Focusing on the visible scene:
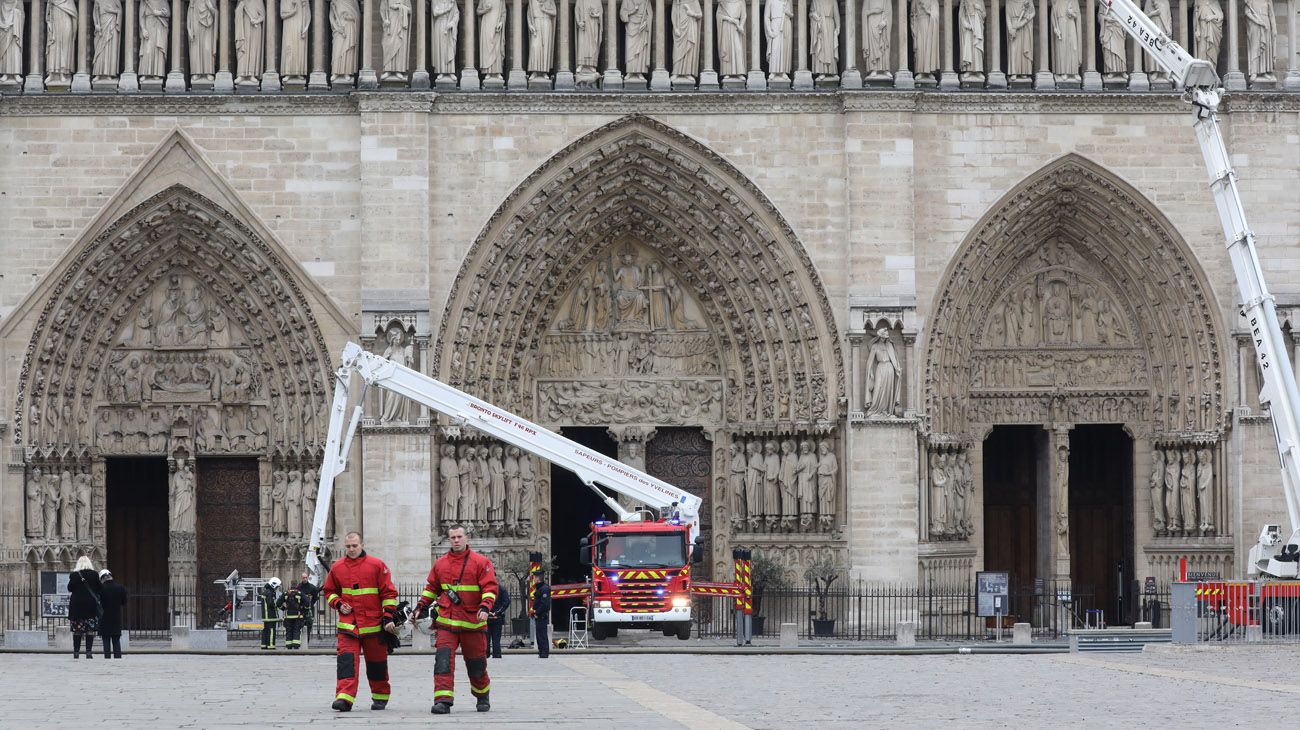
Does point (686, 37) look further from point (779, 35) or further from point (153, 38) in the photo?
point (153, 38)

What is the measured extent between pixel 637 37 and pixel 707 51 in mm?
1068

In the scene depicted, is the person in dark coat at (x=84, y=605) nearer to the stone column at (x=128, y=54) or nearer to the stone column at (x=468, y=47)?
the stone column at (x=128, y=54)

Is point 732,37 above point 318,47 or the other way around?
above

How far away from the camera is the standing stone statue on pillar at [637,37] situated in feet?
107

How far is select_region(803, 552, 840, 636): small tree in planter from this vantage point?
31.8 metres

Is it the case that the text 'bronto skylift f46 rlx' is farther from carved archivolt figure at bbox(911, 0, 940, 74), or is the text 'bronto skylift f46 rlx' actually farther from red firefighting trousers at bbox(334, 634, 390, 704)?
red firefighting trousers at bbox(334, 634, 390, 704)

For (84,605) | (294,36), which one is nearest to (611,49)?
(294,36)

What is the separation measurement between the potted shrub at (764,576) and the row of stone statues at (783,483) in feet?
1.77

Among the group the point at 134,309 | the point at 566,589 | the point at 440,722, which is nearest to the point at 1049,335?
the point at 566,589

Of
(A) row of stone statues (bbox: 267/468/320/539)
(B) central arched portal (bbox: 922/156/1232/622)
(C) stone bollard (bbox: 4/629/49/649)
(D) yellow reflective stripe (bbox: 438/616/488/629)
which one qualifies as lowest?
(C) stone bollard (bbox: 4/629/49/649)

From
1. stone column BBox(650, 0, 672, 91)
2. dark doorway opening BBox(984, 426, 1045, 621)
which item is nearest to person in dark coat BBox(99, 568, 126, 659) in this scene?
stone column BBox(650, 0, 672, 91)

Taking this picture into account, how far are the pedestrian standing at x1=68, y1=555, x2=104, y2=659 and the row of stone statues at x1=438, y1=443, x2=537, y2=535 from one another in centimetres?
651

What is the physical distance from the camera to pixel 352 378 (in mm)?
32281

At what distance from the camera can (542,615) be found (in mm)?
28000
